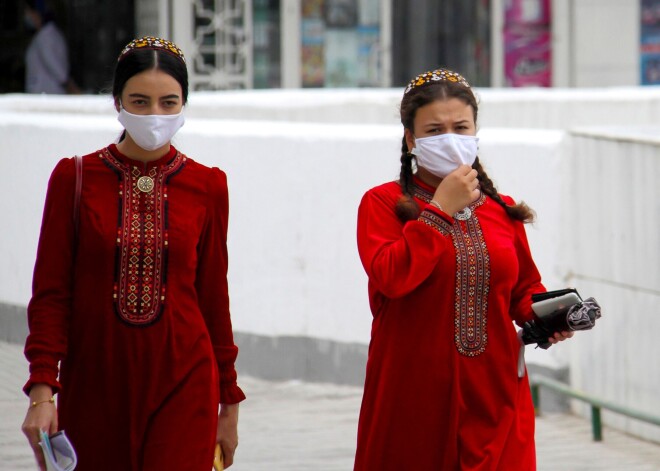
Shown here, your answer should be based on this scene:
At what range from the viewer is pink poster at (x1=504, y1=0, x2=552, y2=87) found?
69.7ft

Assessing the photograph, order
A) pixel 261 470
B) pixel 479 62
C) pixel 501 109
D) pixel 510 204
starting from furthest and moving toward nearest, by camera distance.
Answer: pixel 479 62
pixel 501 109
pixel 261 470
pixel 510 204

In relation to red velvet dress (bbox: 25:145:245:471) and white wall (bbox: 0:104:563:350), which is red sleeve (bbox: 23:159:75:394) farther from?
white wall (bbox: 0:104:563:350)

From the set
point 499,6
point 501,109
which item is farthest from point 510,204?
point 499,6

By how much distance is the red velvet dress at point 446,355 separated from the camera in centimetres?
403

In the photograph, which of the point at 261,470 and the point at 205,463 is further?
the point at 261,470

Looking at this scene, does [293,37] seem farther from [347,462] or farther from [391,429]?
[391,429]

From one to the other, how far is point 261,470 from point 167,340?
282 centimetres


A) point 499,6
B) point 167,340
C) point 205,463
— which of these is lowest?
point 205,463

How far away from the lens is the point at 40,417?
376cm

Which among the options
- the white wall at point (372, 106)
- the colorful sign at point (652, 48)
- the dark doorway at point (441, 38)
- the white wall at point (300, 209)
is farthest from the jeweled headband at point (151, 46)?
the colorful sign at point (652, 48)

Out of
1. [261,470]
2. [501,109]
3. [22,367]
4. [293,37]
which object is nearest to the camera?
[261,470]

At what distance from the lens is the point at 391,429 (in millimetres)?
4105

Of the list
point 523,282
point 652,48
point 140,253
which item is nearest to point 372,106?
point 523,282

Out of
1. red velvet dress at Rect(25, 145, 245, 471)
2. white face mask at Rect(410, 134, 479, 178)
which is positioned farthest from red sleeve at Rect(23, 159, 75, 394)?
white face mask at Rect(410, 134, 479, 178)
